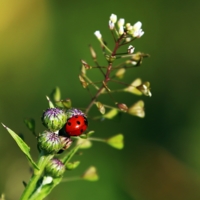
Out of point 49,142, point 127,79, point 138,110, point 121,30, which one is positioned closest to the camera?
point 49,142

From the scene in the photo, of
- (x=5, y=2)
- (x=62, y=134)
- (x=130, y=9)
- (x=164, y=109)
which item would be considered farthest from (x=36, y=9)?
(x=62, y=134)

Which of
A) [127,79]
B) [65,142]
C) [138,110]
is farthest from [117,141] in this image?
[127,79]

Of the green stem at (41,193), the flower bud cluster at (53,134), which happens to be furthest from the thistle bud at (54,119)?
the green stem at (41,193)

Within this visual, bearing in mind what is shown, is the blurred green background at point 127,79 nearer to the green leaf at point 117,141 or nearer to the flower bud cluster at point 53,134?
the green leaf at point 117,141

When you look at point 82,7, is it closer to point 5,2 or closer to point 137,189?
point 5,2

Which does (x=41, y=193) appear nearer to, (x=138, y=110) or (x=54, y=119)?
(x=54, y=119)

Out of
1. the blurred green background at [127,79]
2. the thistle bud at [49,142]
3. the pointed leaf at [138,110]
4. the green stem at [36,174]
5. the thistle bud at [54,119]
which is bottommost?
the blurred green background at [127,79]

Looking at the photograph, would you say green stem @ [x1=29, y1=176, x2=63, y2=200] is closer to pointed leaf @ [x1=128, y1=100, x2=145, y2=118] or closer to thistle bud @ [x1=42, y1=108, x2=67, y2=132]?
thistle bud @ [x1=42, y1=108, x2=67, y2=132]
